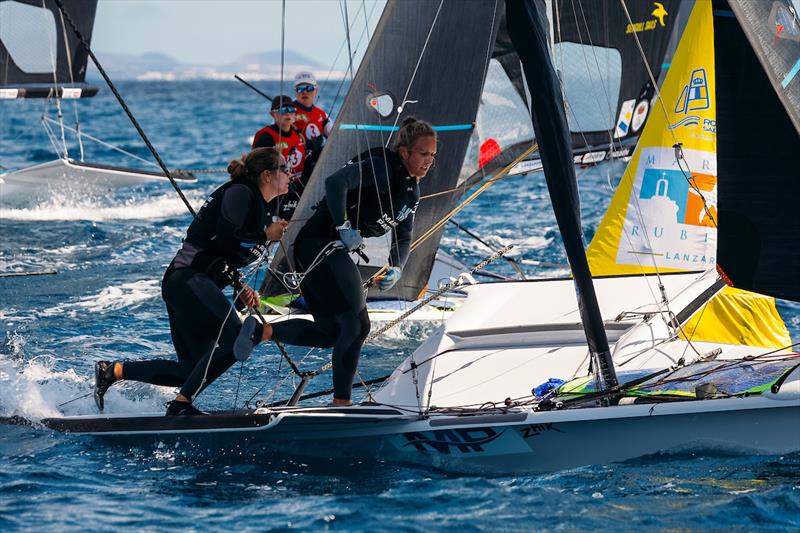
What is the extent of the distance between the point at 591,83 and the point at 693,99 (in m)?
2.72

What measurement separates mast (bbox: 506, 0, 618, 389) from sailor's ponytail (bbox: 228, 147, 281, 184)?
1.16m

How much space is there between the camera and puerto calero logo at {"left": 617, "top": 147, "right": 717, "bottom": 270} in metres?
7.68

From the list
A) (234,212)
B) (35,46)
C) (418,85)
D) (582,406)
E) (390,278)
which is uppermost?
(35,46)

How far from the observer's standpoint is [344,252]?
5324 millimetres

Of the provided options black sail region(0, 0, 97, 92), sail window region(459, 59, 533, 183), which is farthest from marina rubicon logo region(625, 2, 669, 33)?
black sail region(0, 0, 97, 92)

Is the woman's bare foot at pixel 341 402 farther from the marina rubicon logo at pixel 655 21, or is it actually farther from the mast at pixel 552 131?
the marina rubicon logo at pixel 655 21

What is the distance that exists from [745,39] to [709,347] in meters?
1.58

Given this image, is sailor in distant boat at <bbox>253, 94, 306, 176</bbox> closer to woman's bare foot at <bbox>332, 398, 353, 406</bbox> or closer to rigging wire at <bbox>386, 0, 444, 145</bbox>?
rigging wire at <bbox>386, 0, 444, 145</bbox>

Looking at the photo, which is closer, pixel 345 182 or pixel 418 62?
pixel 345 182

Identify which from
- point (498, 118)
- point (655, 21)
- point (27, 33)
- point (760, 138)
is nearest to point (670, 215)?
point (498, 118)

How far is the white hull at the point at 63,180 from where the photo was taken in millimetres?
13844

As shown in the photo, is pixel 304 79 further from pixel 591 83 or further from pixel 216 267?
pixel 216 267

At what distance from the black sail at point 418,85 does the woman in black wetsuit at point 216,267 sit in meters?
2.37

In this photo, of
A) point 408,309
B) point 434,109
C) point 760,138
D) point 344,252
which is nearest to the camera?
point 760,138
